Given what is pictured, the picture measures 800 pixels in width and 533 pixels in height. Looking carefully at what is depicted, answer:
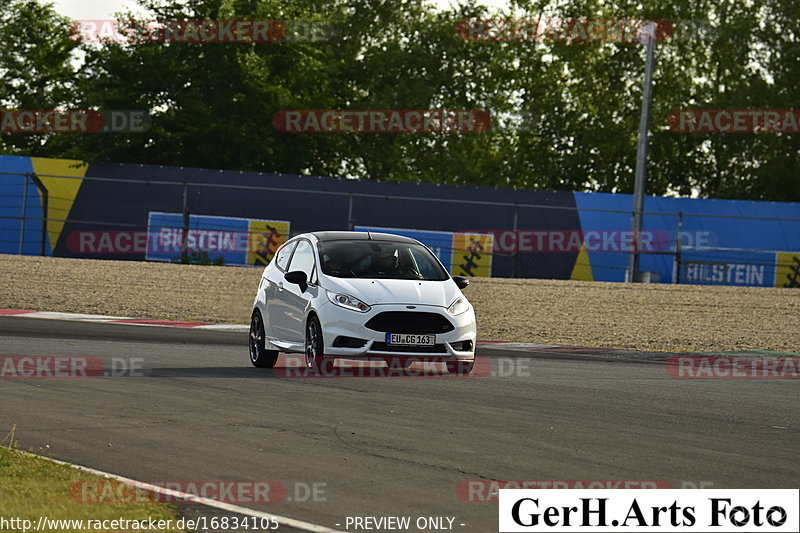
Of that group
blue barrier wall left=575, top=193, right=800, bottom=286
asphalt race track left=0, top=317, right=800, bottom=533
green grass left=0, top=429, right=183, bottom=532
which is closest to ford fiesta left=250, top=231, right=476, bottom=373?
asphalt race track left=0, top=317, right=800, bottom=533

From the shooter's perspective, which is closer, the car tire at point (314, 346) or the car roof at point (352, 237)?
the car tire at point (314, 346)

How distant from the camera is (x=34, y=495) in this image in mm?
7246

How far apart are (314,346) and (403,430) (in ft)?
15.0

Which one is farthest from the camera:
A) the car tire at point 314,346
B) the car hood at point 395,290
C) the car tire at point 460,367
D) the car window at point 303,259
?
the car window at point 303,259

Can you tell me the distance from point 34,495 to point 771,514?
3925 millimetres

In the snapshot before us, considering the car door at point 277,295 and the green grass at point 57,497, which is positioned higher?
the car door at point 277,295

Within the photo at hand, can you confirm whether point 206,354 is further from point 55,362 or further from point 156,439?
point 156,439

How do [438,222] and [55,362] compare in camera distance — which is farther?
[438,222]

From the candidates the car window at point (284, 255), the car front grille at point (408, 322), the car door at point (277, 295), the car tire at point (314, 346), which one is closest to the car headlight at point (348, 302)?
the car front grille at point (408, 322)

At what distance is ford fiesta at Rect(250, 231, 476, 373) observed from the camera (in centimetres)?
1440

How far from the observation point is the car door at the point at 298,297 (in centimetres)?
1505

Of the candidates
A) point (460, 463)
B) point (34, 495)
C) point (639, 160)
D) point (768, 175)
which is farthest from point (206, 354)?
point (768, 175)

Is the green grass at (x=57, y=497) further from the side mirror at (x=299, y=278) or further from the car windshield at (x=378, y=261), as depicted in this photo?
the car windshield at (x=378, y=261)

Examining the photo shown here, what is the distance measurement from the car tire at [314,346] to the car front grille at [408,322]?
626 mm
